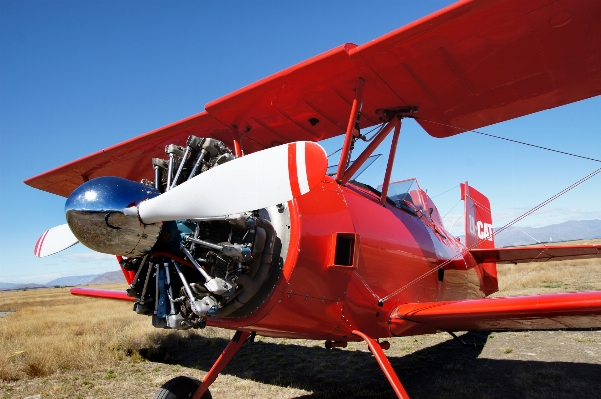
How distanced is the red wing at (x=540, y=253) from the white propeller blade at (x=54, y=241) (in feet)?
21.9

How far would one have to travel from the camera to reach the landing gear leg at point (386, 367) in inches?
144

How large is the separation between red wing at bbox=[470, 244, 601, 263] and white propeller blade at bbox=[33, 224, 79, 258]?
6690mm

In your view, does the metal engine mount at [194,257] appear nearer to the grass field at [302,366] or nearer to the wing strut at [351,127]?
the wing strut at [351,127]

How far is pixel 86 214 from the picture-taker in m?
2.65

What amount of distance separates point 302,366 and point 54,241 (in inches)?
185

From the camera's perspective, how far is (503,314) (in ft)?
13.3

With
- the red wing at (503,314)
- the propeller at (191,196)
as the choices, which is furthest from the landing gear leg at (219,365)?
the propeller at (191,196)

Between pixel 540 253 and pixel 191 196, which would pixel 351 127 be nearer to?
pixel 191 196

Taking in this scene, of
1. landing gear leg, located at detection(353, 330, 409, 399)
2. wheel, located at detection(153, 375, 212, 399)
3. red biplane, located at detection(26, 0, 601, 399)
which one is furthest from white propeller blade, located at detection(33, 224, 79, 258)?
landing gear leg, located at detection(353, 330, 409, 399)

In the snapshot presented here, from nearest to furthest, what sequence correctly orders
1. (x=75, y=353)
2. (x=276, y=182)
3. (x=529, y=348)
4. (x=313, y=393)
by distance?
1. (x=276, y=182)
2. (x=313, y=393)
3. (x=75, y=353)
4. (x=529, y=348)

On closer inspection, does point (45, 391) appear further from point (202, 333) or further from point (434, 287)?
point (434, 287)

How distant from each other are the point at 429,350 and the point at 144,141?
6775 millimetres

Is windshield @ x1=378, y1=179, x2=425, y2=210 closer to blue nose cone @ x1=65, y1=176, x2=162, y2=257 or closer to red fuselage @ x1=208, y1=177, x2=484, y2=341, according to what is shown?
red fuselage @ x1=208, y1=177, x2=484, y2=341

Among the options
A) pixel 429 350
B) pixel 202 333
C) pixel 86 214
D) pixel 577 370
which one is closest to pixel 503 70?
pixel 86 214
